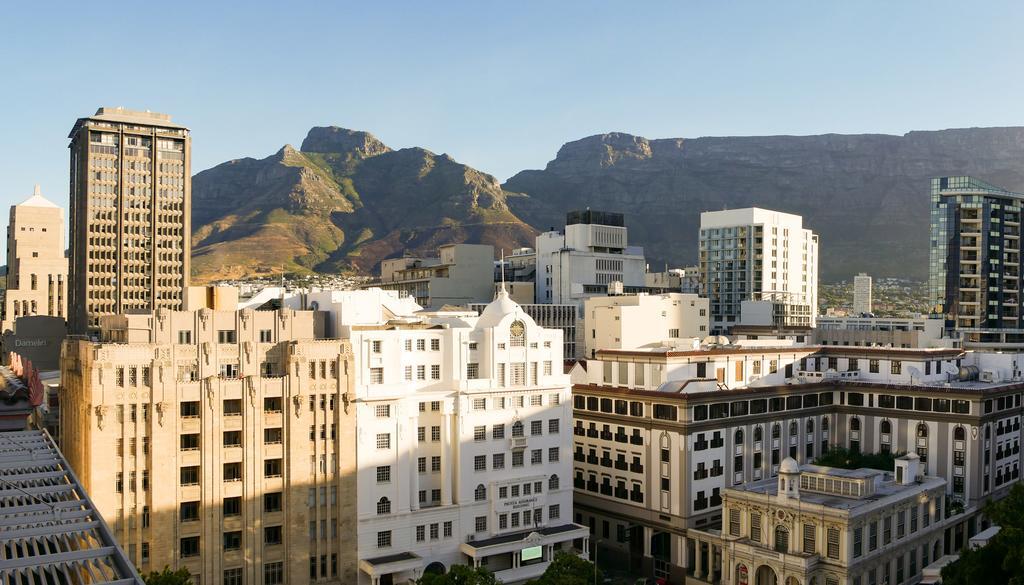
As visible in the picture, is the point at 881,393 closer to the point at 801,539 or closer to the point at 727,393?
the point at 727,393

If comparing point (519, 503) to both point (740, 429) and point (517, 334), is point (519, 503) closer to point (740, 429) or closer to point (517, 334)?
point (517, 334)

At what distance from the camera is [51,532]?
118 feet

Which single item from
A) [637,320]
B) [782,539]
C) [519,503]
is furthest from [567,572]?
[637,320]

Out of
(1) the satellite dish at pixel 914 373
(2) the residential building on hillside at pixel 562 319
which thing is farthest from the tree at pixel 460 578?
(2) the residential building on hillside at pixel 562 319

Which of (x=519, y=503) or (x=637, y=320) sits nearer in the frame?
(x=519, y=503)

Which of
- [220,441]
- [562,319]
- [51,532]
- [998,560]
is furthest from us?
[562,319]

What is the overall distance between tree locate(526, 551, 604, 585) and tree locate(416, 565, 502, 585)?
15.2 feet

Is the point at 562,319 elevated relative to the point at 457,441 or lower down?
elevated

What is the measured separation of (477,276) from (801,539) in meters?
123

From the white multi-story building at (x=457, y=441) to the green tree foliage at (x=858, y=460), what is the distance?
3490cm

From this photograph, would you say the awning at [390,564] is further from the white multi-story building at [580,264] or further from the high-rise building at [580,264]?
the white multi-story building at [580,264]

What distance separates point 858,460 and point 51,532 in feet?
318

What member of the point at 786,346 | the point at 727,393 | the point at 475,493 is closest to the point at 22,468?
the point at 475,493

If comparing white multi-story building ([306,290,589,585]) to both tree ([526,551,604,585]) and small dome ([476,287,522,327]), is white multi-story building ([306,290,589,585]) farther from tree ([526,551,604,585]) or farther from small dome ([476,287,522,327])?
tree ([526,551,604,585])
